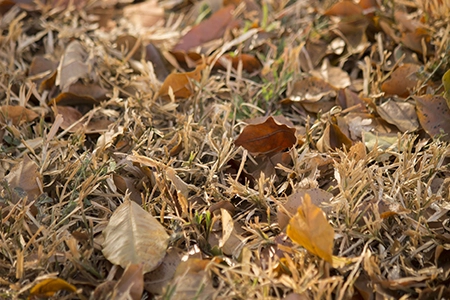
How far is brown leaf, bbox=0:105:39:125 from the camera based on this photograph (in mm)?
1435

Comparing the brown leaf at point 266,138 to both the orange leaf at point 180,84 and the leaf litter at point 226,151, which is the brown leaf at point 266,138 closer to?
the leaf litter at point 226,151

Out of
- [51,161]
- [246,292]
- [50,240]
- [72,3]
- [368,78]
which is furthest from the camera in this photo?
[72,3]

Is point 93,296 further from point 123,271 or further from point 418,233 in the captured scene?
point 418,233

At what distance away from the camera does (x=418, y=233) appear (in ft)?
3.67

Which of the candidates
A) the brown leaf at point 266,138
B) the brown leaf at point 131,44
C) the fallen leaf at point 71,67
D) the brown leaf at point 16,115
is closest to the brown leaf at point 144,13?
the brown leaf at point 131,44

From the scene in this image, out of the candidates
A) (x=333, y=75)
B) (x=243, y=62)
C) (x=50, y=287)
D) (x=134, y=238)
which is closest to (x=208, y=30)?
(x=243, y=62)

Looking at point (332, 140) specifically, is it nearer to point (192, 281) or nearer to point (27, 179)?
point (192, 281)

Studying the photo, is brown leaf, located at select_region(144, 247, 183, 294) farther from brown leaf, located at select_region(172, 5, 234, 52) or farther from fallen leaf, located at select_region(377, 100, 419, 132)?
brown leaf, located at select_region(172, 5, 234, 52)

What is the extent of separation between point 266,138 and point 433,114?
1.44ft

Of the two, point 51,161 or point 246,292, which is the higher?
point 51,161

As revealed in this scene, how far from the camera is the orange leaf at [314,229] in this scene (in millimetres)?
1038

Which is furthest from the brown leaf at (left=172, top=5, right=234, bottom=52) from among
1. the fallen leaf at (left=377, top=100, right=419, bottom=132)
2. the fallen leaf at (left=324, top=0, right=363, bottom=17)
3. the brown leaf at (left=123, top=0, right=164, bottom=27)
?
the fallen leaf at (left=377, top=100, right=419, bottom=132)

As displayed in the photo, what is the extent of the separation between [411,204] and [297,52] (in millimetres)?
628

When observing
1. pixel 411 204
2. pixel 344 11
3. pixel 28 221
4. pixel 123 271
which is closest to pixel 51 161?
pixel 28 221
